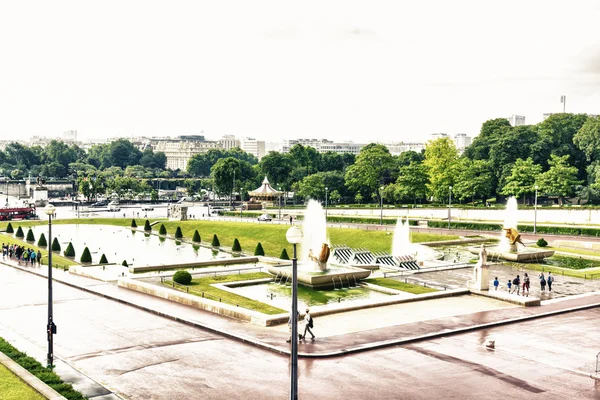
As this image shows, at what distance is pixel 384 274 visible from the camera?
145 feet

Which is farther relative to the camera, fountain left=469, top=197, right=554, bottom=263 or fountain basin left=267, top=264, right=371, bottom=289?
fountain left=469, top=197, right=554, bottom=263

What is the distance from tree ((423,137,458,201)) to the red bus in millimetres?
67269

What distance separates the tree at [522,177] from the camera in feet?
328

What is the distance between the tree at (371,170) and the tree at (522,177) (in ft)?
89.0

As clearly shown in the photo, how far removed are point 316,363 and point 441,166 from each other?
9645 centimetres

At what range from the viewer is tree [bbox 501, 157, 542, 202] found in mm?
100125

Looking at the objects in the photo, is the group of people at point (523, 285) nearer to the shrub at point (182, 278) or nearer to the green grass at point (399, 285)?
the green grass at point (399, 285)

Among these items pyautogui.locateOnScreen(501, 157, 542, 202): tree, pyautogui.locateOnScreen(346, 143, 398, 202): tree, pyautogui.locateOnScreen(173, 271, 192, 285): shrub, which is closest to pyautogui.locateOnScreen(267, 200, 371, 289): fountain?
pyautogui.locateOnScreen(173, 271, 192, 285): shrub

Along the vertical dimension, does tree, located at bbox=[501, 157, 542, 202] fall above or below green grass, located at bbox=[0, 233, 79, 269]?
above

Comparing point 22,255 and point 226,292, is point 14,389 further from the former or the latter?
point 22,255

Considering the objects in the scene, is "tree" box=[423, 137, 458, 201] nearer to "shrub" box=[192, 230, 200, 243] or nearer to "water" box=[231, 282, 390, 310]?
"shrub" box=[192, 230, 200, 243]

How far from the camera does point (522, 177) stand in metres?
101

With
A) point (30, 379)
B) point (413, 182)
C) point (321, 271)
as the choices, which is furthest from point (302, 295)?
point (413, 182)

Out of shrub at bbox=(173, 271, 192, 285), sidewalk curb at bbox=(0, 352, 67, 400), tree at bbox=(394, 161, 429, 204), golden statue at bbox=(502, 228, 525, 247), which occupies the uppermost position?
tree at bbox=(394, 161, 429, 204)
